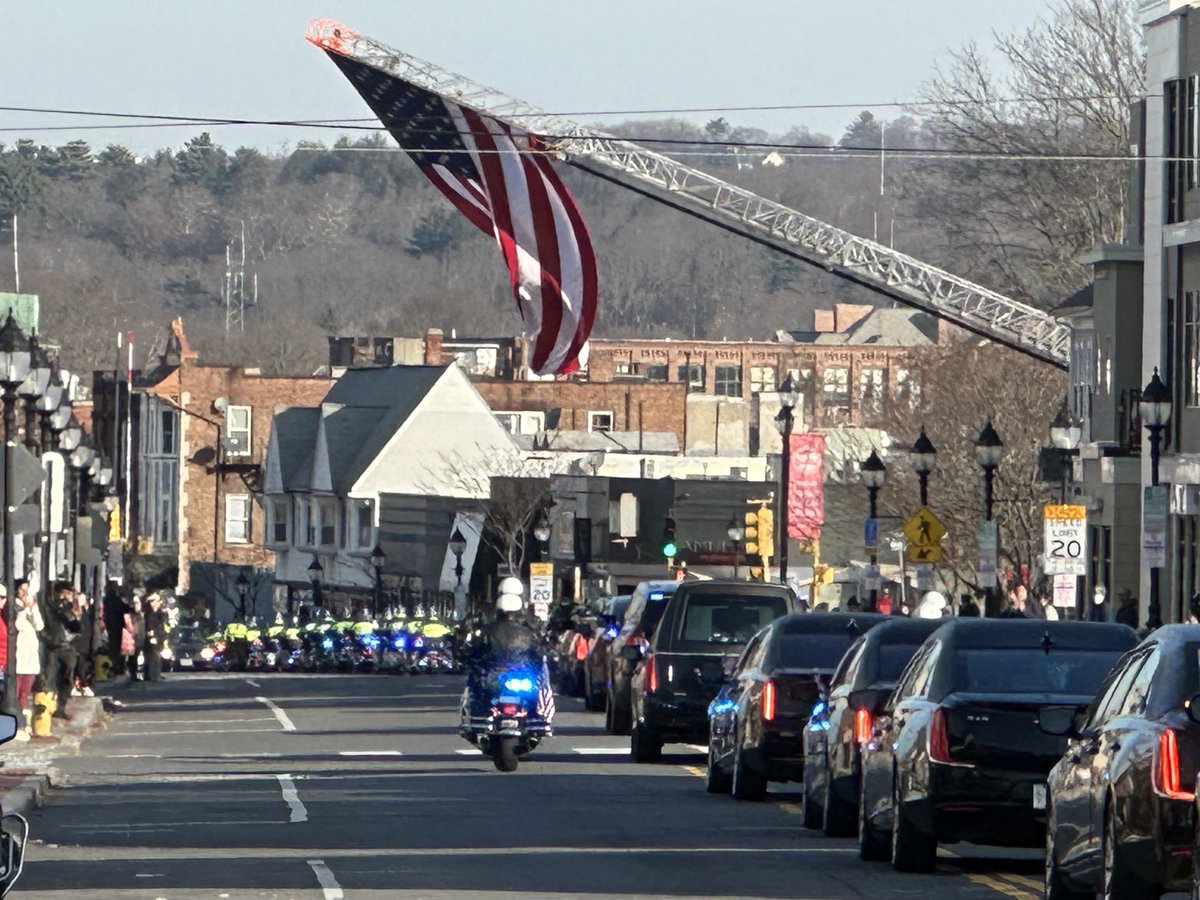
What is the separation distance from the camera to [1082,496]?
5097 centimetres

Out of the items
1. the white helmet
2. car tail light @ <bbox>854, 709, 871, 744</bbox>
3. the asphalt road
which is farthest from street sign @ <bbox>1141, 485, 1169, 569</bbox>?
car tail light @ <bbox>854, 709, 871, 744</bbox>

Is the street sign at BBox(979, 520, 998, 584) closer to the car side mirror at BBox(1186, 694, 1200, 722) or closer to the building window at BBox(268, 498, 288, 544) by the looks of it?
the car side mirror at BBox(1186, 694, 1200, 722)

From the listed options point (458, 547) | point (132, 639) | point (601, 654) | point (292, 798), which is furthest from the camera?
point (458, 547)

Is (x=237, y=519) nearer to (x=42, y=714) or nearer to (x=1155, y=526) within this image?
(x=42, y=714)

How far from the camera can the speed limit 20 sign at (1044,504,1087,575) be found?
115ft

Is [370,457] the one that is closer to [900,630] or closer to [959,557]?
[959,557]

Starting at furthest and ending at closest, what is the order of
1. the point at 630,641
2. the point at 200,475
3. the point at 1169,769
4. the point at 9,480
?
the point at 200,475, the point at 630,641, the point at 9,480, the point at 1169,769

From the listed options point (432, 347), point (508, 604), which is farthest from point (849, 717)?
point (432, 347)

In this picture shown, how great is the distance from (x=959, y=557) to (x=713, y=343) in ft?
267

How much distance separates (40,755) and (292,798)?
7.68m

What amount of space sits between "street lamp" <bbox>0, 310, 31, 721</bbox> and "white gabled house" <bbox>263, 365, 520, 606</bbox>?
197 ft

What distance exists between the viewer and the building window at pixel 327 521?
104 metres

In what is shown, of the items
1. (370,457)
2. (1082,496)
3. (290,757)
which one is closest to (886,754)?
(290,757)

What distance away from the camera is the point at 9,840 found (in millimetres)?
11508
